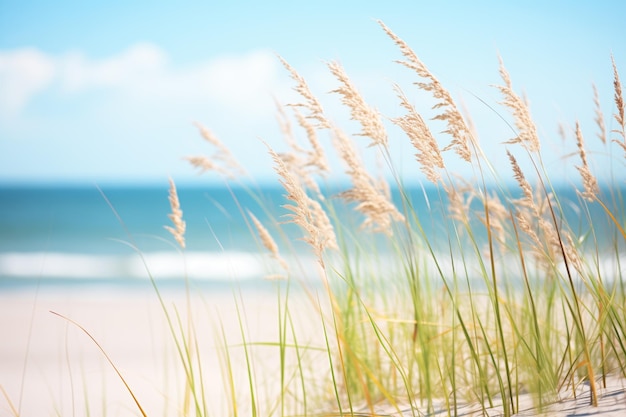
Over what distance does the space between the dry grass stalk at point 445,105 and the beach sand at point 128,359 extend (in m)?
0.58

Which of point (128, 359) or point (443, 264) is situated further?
point (128, 359)

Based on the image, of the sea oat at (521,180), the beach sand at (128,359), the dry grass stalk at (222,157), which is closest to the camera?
the sea oat at (521,180)

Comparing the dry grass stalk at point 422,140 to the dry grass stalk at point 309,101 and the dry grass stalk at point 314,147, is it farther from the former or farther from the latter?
the dry grass stalk at point 314,147

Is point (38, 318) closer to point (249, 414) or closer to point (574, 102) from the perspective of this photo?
point (249, 414)

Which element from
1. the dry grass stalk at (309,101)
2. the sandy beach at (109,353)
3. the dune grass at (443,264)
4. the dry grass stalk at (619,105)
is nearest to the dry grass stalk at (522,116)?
the dune grass at (443,264)

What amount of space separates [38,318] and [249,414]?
4.41 metres

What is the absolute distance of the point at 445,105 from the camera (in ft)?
4.05

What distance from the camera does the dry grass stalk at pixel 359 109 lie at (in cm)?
128

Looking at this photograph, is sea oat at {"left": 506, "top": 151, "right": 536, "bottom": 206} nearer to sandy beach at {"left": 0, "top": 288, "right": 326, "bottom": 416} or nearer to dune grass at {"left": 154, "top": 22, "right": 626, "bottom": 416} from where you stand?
dune grass at {"left": 154, "top": 22, "right": 626, "bottom": 416}

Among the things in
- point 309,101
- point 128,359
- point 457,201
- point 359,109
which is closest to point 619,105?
point 457,201

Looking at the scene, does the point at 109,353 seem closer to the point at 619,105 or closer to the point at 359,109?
the point at 359,109

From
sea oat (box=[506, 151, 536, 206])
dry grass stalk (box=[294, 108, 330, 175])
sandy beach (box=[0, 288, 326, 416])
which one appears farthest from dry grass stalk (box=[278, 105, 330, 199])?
sea oat (box=[506, 151, 536, 206])

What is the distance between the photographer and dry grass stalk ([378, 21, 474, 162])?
47.4 inches

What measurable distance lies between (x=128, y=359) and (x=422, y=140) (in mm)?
3866
